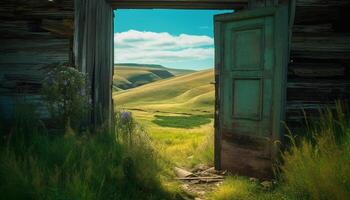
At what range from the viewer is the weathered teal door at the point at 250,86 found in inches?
225

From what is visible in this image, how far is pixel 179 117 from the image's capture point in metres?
22.5

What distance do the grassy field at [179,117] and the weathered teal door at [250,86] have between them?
0.66 meters

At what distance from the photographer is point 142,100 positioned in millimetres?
52750

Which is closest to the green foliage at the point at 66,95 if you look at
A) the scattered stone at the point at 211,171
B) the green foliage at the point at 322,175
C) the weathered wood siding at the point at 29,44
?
the weathered wood siding at the point at 29,44

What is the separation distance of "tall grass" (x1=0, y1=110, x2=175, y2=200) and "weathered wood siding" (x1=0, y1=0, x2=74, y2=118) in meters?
0.79

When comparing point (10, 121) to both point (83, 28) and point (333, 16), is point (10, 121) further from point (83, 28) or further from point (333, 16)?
point (333, 16)

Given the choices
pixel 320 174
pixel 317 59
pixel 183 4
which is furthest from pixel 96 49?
pixel 320 174

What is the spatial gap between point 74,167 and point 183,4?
3243mm

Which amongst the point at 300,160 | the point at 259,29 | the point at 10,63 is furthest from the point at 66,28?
the point at 300,160

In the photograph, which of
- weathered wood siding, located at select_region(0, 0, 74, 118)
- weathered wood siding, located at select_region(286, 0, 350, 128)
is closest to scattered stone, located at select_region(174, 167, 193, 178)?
weathered wood siding, located at select_region(286, 0, 350, 128)

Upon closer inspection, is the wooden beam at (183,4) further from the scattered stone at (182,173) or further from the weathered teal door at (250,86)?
the scattered stone at (182,173)

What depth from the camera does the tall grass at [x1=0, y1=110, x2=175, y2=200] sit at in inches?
144

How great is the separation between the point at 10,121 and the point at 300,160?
3.54 meters

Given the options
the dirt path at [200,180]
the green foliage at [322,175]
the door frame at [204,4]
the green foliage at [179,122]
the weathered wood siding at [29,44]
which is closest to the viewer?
the green foliage at [322,175]
